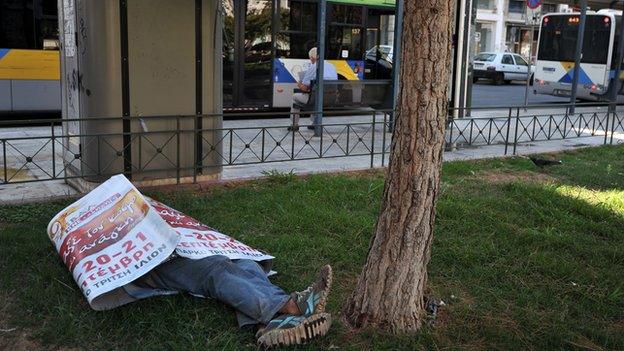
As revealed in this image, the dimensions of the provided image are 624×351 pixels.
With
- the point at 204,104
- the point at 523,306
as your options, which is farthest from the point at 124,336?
the point at 204,104

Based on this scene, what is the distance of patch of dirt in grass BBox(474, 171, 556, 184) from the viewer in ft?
25.3

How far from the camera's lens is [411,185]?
339cm

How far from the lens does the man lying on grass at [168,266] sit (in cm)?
344

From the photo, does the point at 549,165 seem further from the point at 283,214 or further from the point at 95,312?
the point at 95,312

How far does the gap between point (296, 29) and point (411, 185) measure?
34.1 feet

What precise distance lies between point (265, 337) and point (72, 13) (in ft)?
14.7

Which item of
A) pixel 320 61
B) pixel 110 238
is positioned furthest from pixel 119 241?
pixel 320 61

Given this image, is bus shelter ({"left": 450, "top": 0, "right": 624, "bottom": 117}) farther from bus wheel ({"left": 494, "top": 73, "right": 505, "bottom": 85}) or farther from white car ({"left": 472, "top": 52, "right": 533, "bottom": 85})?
bus wheel ({"left": 494, "top": 73, "right": 505, "bottom": 85})

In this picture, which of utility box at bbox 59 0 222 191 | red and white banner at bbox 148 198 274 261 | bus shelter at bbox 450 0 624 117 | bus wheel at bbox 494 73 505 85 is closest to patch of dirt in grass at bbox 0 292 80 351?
red and white banner at bbox 148 198 274 261

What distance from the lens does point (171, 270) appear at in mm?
3832

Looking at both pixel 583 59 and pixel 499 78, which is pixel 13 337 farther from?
pixel 499 78

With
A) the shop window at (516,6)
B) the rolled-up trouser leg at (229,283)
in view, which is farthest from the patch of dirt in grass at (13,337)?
the shop window at (516,6)

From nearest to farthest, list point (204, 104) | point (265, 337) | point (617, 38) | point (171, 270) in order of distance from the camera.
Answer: point (265, 337) → point (171, 270) → point (204, 104) → point (617, 38)

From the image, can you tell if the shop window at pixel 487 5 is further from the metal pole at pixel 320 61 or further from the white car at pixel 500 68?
the metal pole at pixel 320 61
